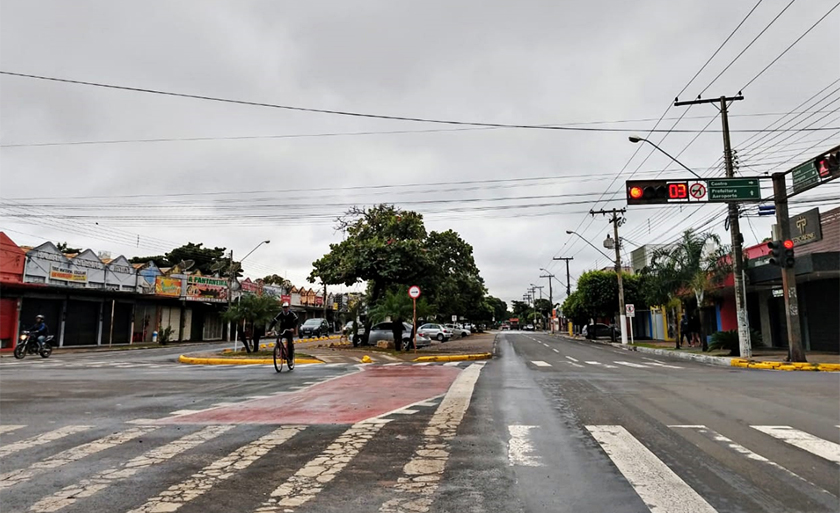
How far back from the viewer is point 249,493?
13.9ft

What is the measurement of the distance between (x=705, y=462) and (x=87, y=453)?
5.92m

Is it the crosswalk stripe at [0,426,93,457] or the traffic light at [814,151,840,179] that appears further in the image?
the traffic light at [814,151,840,179]

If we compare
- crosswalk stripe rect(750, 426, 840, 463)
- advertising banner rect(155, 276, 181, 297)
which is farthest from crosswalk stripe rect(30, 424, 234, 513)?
advertising banner rect(155, 276, 181, 297)

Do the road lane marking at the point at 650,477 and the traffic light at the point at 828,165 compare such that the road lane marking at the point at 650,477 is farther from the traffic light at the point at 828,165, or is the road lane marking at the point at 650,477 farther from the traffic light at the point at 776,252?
the traffic light at the point at 776,252

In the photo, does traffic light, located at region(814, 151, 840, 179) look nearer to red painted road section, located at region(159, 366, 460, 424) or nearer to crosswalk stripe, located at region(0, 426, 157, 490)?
red painted road section, located at region(159, 366, 460, 424)

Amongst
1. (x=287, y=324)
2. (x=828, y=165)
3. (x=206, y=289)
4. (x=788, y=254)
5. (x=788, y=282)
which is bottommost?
(x=287, y=324)

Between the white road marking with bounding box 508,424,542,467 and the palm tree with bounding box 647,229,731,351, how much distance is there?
22.2 m

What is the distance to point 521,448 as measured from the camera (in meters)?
5.72

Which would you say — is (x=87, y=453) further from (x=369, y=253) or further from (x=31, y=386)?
(x=369, y=253)

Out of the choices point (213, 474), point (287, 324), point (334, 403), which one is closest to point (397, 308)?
point (287, 324)

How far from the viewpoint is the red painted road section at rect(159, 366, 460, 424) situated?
734cm

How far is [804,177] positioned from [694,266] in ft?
30.1

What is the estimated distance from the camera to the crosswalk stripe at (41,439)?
5.74 metres

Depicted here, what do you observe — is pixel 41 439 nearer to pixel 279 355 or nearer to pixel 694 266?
pixel 279 355
